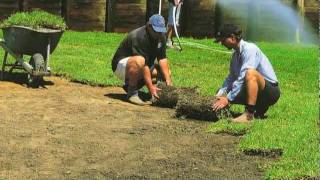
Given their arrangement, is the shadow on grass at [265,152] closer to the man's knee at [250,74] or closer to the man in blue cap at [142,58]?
the man's knee at [250,74]

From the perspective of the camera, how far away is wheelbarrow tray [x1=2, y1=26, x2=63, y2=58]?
11203 mm

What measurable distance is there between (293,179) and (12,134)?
10.8 ft

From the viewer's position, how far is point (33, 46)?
1144cm

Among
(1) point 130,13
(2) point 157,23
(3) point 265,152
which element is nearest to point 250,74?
(3) point 265,152

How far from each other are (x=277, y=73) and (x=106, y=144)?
6683 mm

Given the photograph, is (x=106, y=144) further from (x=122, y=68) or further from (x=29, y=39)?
(x=29, y=39)

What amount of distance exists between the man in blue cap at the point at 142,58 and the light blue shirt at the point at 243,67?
1431 mm

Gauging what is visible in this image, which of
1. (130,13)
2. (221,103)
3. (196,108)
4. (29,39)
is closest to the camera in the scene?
(221,103)

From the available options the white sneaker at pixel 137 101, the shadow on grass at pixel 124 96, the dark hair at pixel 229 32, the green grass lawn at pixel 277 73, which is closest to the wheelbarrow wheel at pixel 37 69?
the green grass lawn at pixel 277 73

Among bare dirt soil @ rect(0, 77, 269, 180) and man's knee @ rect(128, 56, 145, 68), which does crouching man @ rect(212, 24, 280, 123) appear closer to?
bare dirt soil @ rect(0, 77, 269, 180)

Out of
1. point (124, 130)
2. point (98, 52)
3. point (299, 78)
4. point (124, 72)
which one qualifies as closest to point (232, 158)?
point (124, 130)

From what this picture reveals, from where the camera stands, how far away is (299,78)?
1319 cm

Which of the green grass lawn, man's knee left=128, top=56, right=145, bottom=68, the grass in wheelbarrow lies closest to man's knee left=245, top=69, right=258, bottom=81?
the green grass lawn

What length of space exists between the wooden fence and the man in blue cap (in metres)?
8.27
